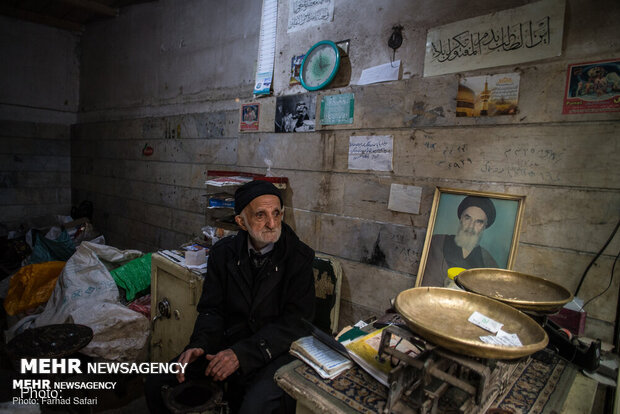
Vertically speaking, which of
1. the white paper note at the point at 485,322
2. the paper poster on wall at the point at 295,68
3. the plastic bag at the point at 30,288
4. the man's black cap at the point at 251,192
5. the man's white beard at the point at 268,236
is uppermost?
the paper poster on wall at the point at 295,68

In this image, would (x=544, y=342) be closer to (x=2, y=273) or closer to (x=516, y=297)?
(x=516, y=297)

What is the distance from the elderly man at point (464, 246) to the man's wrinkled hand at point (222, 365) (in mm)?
1310

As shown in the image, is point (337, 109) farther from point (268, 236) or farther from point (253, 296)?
point (253, 296)

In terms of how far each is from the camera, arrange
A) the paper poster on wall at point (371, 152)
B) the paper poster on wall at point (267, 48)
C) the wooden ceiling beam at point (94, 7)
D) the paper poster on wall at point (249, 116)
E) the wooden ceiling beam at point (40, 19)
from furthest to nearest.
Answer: the wooden ceiling beam at point (40, 19) → the wooden ceiling beam at point (94, 7) → the paper poster on wall at point (249, 116) → the paper poster on wall at point (267, 48) → the paper poster on wall at point (371, 152)

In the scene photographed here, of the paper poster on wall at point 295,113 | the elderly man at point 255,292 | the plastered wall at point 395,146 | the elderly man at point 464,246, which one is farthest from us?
the paper poster on wall at point 295,113

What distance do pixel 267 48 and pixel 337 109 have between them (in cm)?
116

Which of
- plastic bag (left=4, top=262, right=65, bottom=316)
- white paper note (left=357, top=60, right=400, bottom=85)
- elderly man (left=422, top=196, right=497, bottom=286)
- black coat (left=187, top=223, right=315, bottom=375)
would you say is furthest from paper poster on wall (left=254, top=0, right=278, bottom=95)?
plastic bag (left=4, top=262, right=65, bottom=316)

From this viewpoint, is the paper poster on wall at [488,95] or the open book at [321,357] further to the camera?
the paper poster on wall at [488,95]

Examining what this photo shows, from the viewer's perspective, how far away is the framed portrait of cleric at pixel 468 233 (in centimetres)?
196

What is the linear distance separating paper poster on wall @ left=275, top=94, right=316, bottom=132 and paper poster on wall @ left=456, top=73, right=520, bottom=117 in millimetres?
1233

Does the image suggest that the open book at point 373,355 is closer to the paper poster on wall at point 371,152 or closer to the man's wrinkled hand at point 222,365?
the man's wrinkled hand at point 222,365

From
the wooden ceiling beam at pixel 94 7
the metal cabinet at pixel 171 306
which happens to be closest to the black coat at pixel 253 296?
the metal cabinet at pixel 171 306

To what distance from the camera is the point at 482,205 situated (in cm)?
205

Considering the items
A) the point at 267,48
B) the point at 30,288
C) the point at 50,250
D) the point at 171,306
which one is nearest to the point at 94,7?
the point at 50,250
